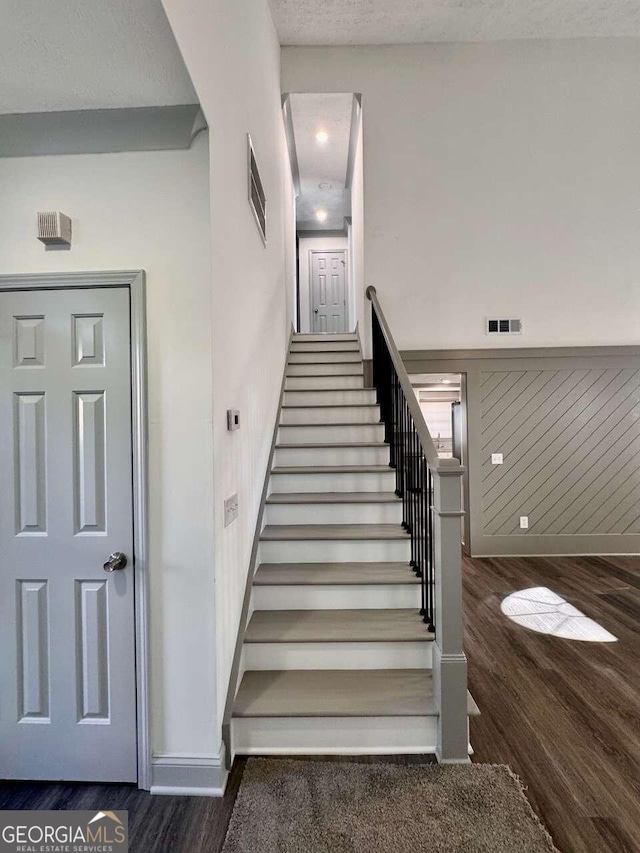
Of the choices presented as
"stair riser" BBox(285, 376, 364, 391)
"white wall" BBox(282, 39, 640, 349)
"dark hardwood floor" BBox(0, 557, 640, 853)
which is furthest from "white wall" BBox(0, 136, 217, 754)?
"white wall" BBox(282, 39, 640, 349)

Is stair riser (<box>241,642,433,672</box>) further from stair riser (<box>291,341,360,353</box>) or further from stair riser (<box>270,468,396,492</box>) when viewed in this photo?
stair riser (<box>291,341,360,353</box>)

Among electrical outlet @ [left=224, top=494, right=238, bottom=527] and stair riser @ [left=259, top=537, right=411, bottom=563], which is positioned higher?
electrical outlet @ [left=224, top=494, right=238, bottom=527]

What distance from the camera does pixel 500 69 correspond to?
4.68 meters

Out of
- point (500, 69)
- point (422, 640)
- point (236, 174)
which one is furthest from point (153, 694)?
point (500, 69)

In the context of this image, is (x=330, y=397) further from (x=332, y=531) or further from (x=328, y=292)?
(x=328, y=292)

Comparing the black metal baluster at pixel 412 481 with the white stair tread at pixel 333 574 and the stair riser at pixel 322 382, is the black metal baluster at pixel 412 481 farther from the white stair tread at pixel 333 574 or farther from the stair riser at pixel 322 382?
the stair riser at pixel 322 382

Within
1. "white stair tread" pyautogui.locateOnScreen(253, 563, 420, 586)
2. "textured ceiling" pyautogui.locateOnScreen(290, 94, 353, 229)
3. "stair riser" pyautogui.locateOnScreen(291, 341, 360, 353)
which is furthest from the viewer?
"stair riser" pyautogui.locateOnScreen(291, 341, 360, 353)

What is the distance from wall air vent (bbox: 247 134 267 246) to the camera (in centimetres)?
274

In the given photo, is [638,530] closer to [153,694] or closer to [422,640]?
[422,640]

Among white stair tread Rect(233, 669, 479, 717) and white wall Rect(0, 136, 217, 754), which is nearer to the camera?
white wall Rect(0, 136, 217, 754)

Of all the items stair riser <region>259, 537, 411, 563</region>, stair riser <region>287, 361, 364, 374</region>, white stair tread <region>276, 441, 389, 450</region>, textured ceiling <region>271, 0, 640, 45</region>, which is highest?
textured ceiling <region>271, 0, 640, 45</region>

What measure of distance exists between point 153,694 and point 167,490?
840 millimetres

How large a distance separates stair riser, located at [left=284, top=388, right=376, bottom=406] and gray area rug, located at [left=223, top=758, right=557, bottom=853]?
9.50 feet

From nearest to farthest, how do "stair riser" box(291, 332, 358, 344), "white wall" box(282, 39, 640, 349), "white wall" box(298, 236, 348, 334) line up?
1. "white wall" box(282, 39, 640, 349)
2. "stair riser" box(291, 332, 358, 344)
3. "white wall" box(298, 236, 348, 334)
